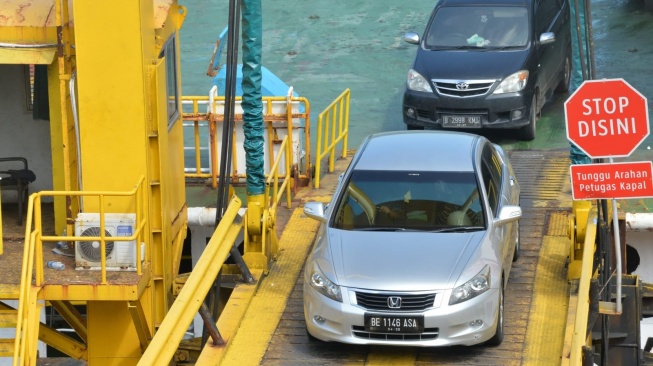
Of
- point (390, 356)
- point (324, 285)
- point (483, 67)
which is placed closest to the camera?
point (324, 285)

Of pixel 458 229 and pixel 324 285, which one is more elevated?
pixel 458 229

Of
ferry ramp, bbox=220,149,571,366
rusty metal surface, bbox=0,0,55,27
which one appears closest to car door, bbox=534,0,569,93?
ferry ramp, bbox=220,149,571,366

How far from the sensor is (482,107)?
700 inches

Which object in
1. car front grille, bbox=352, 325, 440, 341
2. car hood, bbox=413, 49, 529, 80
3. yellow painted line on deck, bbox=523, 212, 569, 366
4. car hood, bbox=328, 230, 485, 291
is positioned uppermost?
car hood, bbox=413, 49, 529, 80

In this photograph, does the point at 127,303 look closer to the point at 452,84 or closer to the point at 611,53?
the point at 452,84

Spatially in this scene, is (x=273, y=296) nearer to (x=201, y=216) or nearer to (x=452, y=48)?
(x=201, y=216)

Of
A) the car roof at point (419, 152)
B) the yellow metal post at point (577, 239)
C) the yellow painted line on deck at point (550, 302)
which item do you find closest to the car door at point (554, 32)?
the yellow painted line on deck at point (550, 302)

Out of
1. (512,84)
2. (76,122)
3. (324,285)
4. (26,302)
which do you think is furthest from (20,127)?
(512,84)

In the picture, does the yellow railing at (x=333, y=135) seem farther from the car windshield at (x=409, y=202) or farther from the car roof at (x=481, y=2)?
the car windshield at (x=409, y=202)

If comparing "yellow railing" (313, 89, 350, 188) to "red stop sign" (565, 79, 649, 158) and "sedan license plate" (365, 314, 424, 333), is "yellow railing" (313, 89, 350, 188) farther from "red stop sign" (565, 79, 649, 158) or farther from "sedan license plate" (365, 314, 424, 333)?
"sedan license plate" (365, 314, 424, 333)

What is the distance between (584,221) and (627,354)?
1.54 meters

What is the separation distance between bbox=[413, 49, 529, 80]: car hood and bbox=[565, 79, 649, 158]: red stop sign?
5725 millimetres

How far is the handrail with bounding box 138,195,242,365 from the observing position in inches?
395

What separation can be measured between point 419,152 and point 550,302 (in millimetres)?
2073
